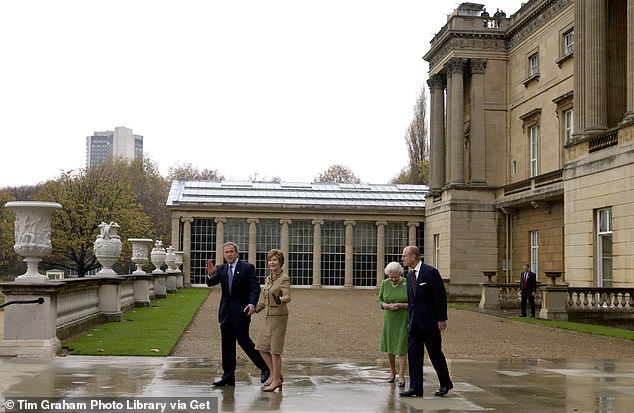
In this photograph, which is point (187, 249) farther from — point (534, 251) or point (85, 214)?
point (534, 251)

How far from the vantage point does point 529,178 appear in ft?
142

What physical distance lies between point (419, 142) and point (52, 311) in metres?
68.3

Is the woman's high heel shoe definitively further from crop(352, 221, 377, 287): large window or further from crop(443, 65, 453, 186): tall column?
crop(352, 221, 377, 287): large window

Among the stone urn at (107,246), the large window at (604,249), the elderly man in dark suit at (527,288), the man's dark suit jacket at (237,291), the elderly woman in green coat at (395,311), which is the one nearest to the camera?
the man's dark suit jacket at (237,291)

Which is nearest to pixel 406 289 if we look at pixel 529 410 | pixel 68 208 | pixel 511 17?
pixel 529 410

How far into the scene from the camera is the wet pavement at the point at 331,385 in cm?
1052

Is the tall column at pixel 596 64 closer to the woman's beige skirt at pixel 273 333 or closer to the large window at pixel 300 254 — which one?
the woman's beige skirt at pixel 273 333

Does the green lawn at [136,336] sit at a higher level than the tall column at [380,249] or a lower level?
lower

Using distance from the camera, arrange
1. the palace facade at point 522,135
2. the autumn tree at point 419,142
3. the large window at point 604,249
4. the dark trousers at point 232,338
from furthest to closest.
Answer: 1. the autumn tree at point 419,142
2. the palace facade at point 522,135
3. the large window at point 604,249
4. the dark trousers at point 232,338

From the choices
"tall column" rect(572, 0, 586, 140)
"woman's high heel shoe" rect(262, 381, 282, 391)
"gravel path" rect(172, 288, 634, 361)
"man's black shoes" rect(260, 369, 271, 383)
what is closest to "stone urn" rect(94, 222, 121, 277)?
"gravel path" rect(172, 288, 634, 361)

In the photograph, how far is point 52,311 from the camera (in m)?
15.5

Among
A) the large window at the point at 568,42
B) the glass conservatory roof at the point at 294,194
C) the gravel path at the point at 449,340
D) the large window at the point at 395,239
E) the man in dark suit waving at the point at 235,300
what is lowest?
→ the gravel path at the point at 449,340

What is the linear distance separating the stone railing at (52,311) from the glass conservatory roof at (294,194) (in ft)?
118

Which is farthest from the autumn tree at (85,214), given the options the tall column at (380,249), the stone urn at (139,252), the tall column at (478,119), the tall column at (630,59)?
the tall column at (630,59)
